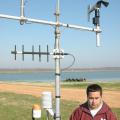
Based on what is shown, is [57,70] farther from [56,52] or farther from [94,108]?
[94,108]

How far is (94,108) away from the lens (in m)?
5.28

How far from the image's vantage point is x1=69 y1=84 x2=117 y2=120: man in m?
5.19

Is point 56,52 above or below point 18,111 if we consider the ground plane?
above

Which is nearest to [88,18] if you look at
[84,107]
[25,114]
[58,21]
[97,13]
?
[97,13]

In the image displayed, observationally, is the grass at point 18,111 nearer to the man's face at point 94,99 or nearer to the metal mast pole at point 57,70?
the metal mast pole at point 57,70

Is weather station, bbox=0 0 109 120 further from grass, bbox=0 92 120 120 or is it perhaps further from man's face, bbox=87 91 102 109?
grass, bbox=0 92 120 120

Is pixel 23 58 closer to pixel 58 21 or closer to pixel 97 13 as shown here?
pixel 58 21

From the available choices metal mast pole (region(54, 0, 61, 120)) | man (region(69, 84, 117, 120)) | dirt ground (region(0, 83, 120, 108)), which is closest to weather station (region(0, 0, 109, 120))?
metal mast pole (region(54, 0, 61, 120))

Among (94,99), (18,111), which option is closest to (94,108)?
(94,99)

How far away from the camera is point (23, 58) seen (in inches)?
339

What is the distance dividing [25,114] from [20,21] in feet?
28.0

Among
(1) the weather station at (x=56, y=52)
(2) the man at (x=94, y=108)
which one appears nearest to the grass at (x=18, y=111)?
(1) the weather station at (x=56, y=52)

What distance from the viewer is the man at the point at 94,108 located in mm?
5188

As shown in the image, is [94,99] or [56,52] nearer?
[94,99]
